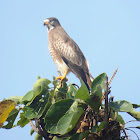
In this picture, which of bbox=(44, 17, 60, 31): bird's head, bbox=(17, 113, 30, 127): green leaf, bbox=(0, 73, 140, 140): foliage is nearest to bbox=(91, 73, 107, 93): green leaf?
bbox=(0, 73, 140, 140): foliage

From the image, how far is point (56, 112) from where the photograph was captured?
7.99 ft

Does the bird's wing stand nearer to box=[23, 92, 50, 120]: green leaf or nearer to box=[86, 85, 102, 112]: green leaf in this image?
box=[23, 92, 50, 120]: green leaf

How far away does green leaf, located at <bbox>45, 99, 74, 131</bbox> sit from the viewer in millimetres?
2434

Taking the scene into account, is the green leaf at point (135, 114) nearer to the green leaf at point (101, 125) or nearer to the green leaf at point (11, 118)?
the green leaf at point (101, 125)

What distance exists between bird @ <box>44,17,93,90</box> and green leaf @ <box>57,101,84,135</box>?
131 inches

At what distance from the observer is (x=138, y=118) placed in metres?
2.66

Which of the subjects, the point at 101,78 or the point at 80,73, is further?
the point at 80,73

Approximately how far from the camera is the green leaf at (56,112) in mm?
2434

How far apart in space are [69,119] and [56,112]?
0.50 ft

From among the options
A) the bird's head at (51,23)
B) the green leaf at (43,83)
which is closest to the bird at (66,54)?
the bird's head at (51,23)

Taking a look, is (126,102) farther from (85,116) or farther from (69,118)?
(69,118)

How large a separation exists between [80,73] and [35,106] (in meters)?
3.41

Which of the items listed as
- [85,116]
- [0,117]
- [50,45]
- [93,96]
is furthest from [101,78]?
[50,45]

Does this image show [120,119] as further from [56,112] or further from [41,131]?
[41,131]
